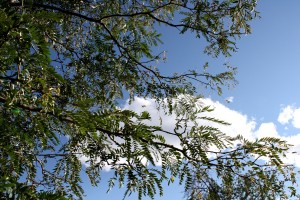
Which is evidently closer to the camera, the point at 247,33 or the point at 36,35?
the point at 36,35

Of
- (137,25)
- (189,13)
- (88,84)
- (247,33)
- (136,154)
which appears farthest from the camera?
(137,25)

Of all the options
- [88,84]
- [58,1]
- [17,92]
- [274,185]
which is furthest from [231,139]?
[58,1]

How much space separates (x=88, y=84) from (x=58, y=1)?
51.9 inches

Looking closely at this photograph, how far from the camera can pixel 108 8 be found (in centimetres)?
529

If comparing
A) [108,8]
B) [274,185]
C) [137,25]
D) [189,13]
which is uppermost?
[108,8]

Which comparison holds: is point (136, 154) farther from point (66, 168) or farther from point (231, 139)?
point (66, 168)

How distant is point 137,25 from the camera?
16.4ft

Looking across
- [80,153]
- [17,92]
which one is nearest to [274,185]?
[17,92]

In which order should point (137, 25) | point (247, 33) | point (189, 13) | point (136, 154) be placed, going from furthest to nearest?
point (137, 25) → point (189, 13) → point (247, 33) → point (136, 154)

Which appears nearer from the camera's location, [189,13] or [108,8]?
[189,13]

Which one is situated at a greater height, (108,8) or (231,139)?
(108,8)

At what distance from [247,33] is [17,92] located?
3280mm

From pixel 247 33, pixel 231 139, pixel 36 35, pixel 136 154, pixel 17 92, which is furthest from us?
Result: pixel 247 33

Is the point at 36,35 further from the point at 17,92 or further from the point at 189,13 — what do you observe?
the point at 189,13
